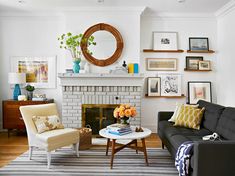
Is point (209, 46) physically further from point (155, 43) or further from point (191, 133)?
point (191, 133)

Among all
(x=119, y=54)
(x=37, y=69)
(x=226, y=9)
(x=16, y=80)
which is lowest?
(x=16, y=80)

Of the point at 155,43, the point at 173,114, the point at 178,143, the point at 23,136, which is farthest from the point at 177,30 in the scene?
the point at 23,136

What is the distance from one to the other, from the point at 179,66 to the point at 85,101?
7.51 ft

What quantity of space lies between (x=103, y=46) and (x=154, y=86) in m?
1.46

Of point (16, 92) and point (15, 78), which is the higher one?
point (15, 78)

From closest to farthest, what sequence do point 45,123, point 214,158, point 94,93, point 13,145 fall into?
point 214,158 → point 45,123 → point 13,145 → point 94,93

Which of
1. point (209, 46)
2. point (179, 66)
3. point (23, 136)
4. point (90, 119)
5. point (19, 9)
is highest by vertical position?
point (19, 9)

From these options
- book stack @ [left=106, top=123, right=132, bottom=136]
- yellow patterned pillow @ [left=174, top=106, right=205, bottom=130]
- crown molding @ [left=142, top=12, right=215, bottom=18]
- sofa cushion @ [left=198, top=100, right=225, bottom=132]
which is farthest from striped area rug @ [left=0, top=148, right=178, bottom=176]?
crown molding @ [left=142, top=12, right=215, bottom=18]

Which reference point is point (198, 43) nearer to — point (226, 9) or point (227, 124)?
point (226, 9)

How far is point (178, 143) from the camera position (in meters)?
2.82

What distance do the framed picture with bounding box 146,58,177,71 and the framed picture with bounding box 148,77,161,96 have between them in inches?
9.2

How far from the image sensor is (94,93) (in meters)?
4.90

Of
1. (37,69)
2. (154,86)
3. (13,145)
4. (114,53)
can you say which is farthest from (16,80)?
(154,86)

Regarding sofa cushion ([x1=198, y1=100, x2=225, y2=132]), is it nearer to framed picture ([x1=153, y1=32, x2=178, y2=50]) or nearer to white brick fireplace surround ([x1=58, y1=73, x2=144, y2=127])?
white brick fireplace surround ([x1=58, y1=73, x2=144, y2=127])
